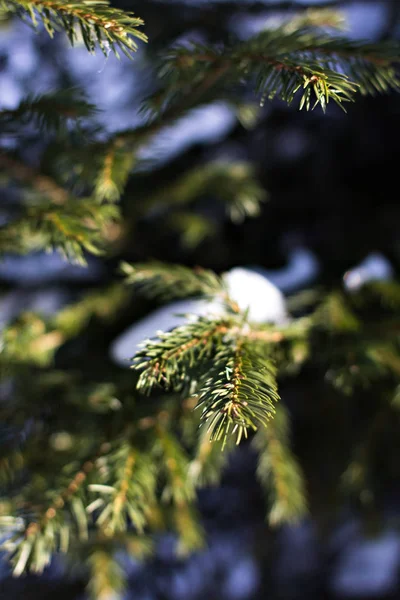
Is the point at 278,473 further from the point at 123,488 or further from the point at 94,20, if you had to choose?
the point at 94,20

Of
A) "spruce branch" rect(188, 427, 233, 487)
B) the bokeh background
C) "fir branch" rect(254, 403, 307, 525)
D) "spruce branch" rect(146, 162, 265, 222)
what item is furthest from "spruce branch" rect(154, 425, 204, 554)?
"spruce branch" rect(146, 162, 265, 222)

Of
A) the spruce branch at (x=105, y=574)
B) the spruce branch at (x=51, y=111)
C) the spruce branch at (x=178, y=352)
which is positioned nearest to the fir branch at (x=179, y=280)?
the spruce branch at (x=178, y=352)

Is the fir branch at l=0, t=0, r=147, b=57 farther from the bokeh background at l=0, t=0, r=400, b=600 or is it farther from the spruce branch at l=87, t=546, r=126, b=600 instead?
the spruce branch at l=87, t=546, r=126, b=600

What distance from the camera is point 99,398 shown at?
83cm

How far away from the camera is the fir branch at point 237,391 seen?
1.66 feet

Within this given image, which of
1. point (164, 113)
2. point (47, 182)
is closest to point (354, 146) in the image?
point (164, 113)

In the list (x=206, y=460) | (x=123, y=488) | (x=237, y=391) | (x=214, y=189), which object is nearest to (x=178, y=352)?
(x=237, y=391)

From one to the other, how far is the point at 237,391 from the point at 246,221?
0.82 meters

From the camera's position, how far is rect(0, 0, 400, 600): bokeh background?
1.11 metres

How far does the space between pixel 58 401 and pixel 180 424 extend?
22 cm

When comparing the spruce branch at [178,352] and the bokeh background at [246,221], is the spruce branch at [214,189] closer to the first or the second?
the bokeh background at [246,221]

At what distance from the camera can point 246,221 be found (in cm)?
128

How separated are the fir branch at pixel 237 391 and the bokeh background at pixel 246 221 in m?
0.44

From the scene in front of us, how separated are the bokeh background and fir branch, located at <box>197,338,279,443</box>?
44 cm
